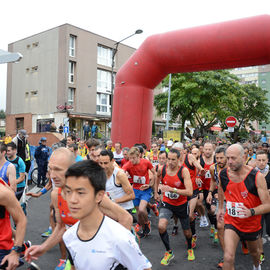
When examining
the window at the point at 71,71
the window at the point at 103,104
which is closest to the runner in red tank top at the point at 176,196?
the window at the point at 71,71

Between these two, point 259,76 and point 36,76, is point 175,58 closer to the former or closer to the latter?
point 36,76

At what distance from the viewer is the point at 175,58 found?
10.2 metres

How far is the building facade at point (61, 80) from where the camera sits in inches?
1222

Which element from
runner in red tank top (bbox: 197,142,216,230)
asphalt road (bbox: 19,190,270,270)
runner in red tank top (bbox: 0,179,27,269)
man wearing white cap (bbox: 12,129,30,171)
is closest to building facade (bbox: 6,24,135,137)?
man wearing white cap (bbox: 12,129,30,171)

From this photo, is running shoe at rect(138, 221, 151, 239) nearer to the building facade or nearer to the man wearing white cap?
the man wearing white cap

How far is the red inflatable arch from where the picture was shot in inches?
348

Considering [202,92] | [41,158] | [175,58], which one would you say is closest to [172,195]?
[175,58]

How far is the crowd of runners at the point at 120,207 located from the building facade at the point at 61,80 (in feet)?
83.4

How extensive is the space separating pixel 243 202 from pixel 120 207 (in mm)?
1757

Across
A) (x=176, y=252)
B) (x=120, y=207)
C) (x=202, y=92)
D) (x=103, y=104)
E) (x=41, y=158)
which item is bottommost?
(x=176, y=252)

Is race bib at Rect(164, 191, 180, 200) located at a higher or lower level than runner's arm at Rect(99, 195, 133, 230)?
lower

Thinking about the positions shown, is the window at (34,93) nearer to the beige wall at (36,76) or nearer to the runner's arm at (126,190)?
the beige wall at (36,76)

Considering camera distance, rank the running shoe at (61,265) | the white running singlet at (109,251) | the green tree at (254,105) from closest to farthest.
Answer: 1. the white running singlet at (109,251)
2. the running shoe at (61,265)
3. the green tree at (254,105)

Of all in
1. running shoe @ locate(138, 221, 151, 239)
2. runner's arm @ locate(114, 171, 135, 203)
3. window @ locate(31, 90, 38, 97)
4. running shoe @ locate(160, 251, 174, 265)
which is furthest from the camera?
window @ locate(31, 90, 38, 97)
